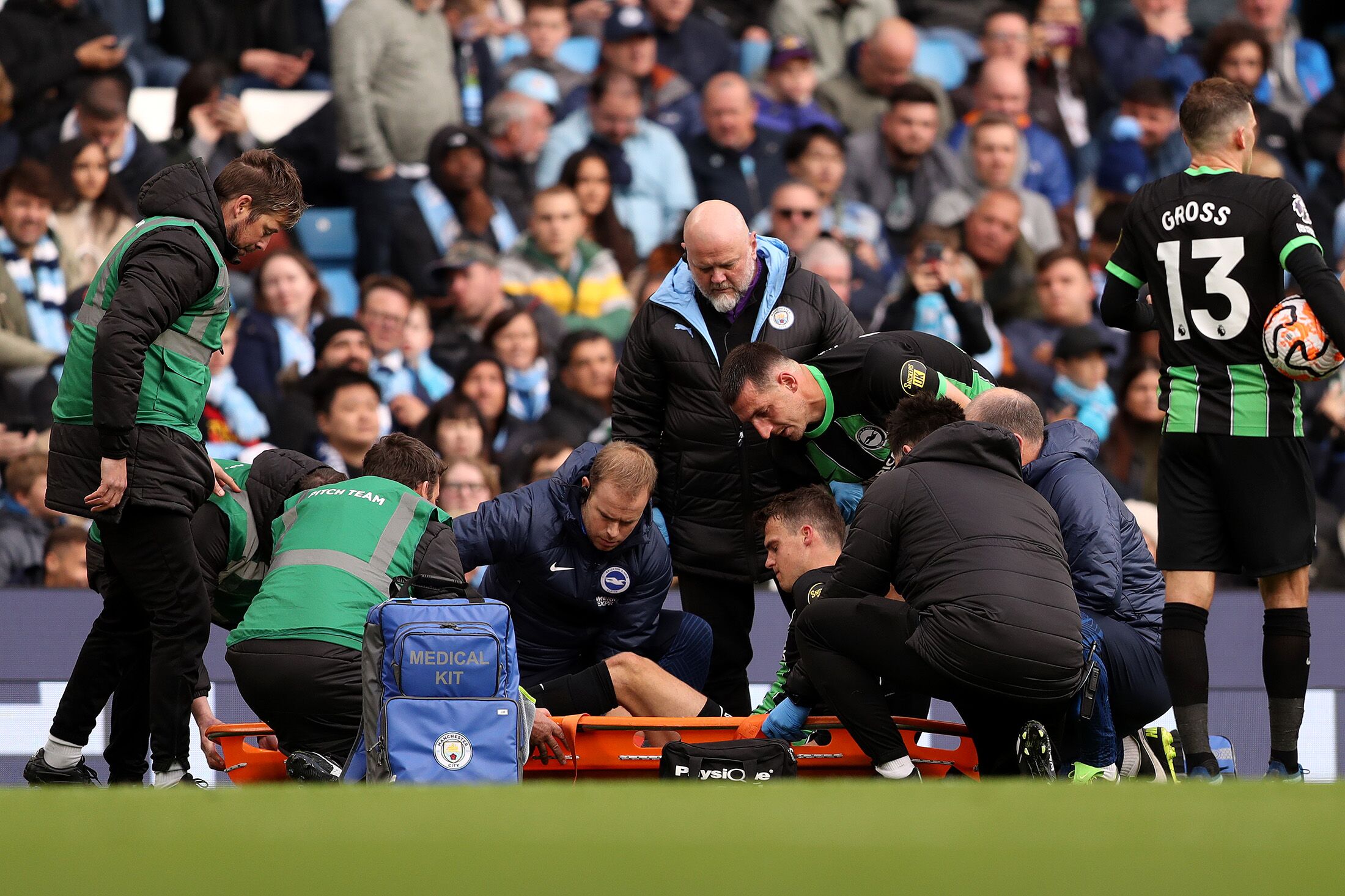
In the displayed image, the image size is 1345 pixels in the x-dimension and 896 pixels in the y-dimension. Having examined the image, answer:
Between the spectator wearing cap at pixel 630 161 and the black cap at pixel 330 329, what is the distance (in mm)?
1605

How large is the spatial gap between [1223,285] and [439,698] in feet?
8.75

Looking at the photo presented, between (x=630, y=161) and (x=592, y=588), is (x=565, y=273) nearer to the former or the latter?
(x=630, y=161)

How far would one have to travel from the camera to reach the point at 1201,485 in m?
5.18

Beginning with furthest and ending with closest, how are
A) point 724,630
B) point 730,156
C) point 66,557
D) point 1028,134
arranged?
point 1028,134 → point 730,156 → point 66,557 → point 724,630

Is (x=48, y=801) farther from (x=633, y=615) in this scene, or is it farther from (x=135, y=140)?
(x=135, y=140)

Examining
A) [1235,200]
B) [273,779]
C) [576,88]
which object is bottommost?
[273,779]

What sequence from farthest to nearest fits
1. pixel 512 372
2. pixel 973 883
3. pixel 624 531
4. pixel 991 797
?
pixel 512 372, pixel 624 531, pixel 991 797, pixel 973 883

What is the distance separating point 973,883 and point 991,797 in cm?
21

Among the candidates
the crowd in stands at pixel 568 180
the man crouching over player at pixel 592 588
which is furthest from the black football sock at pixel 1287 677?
the crowd in stands at pixel 568 180

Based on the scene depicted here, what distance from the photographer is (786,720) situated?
5.04 meters

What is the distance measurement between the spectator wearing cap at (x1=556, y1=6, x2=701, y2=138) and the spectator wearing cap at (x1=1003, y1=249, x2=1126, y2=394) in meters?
2.18

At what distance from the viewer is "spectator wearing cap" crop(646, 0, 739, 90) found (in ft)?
32.3

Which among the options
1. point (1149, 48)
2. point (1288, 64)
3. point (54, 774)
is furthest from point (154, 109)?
point (1288, 64)

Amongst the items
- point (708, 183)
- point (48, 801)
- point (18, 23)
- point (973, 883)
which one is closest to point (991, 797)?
point (973, 883)
